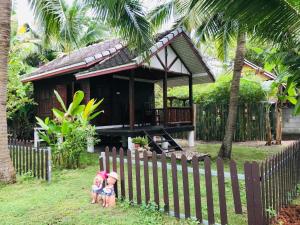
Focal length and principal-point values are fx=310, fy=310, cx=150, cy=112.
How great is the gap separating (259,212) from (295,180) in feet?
8.75

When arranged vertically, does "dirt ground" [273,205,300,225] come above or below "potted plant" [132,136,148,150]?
below

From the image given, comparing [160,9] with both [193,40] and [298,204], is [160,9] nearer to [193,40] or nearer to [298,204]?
[193,40]

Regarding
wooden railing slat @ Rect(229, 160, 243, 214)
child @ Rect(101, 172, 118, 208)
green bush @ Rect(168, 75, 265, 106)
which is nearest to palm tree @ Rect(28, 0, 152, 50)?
child @ Rect(101, 172, 118, 208)

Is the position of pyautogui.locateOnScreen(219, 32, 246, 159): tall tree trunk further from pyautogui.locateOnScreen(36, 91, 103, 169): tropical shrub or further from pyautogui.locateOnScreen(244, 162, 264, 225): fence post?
pyautogui.locateOnScreen(244, 162, 264, 225): fence post

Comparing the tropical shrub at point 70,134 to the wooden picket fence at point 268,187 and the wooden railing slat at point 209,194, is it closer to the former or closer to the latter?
the wooden railing slat at point 209,194

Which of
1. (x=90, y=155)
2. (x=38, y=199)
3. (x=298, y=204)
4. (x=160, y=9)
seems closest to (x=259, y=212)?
(x=298, y=204)

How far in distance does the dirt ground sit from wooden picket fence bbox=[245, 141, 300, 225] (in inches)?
3.7

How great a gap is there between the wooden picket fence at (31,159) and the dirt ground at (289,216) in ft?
18.2

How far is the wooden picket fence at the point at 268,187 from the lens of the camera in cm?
432

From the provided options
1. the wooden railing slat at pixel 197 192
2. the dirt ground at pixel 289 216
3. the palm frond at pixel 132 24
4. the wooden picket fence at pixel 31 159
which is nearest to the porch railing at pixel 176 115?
Answer: the palm frond at pixel 132 24

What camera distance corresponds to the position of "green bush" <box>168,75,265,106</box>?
17016 millimetres

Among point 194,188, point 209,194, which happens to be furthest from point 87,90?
point 209,194

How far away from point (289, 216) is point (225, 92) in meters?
13.2

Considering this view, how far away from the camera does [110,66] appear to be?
12.3 meters
